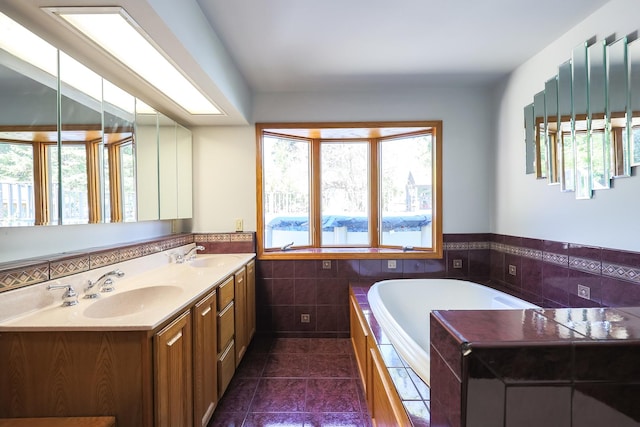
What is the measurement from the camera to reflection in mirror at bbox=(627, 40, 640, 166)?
1.48 metres

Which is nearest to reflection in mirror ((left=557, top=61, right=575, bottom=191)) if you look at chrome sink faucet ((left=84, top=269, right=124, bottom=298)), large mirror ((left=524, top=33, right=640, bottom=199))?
large mirror ((left=524, top=33, right=640, bottom=199))

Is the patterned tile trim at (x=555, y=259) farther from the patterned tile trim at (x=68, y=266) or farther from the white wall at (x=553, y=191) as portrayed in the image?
the patterned tile trim at (x=68, y=266)

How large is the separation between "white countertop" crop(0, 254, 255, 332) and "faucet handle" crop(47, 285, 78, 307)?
0.02 metres

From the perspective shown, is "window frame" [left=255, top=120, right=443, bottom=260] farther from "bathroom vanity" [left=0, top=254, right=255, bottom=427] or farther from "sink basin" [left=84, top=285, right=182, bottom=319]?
"bathroom vanity" [left=0, top=254, right=255, bottom=427]

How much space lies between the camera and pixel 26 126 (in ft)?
4.09

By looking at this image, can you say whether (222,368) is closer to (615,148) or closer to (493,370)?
(493,370)

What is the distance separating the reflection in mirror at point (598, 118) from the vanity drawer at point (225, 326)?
2479 millimetres

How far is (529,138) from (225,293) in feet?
8.68

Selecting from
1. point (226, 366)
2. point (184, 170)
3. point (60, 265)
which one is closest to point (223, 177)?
point (184, 170)

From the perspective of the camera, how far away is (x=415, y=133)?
292 centimetres

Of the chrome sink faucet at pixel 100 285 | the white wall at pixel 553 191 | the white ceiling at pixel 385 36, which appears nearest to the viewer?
the chrome sink faucet at pixel 100 285

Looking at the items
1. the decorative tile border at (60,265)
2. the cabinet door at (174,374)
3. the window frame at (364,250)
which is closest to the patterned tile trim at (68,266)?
the decorative tile border at (60,265)

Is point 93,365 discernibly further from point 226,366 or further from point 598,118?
point 598,118

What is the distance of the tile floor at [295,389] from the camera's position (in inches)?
69.6
